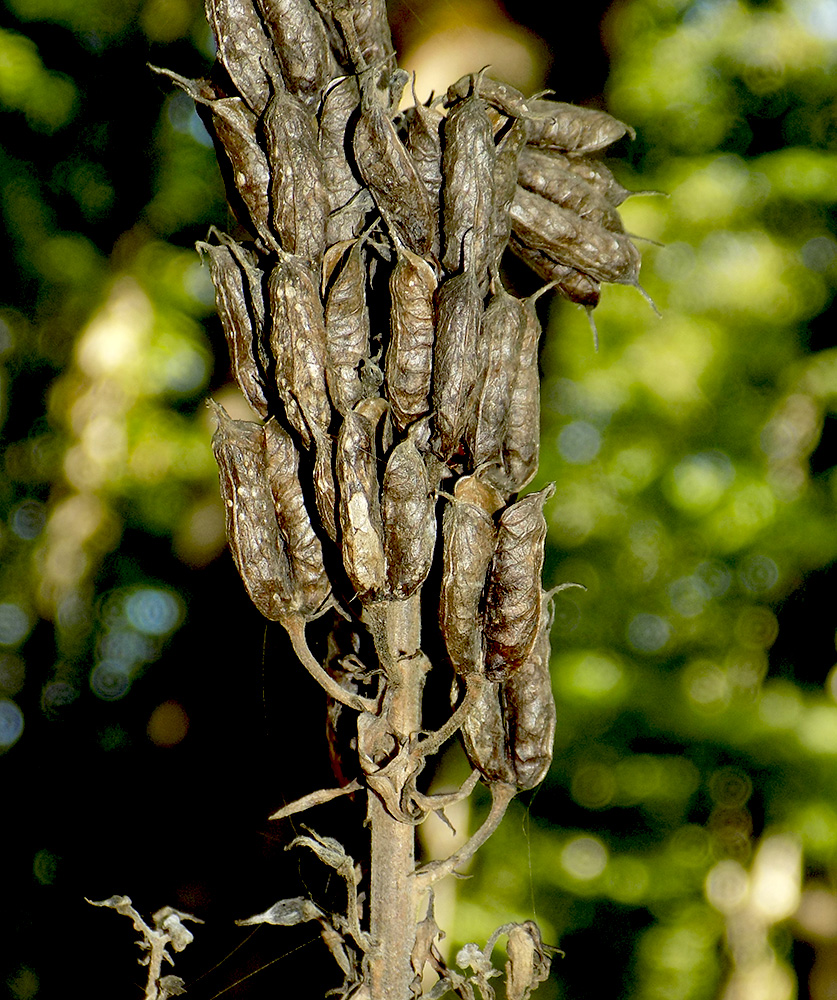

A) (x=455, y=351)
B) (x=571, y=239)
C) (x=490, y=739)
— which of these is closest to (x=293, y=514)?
(x=455, y=351)

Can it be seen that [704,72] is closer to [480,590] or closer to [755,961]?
[480,590]

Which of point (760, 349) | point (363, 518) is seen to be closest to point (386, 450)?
point (363, 518)

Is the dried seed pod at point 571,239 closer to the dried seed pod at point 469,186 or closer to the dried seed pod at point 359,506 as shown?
the dried seed pod at point 469,186

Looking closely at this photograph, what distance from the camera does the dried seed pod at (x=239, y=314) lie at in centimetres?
98

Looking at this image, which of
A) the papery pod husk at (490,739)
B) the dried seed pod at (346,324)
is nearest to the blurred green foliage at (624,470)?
the papery pod husk at (490,739)

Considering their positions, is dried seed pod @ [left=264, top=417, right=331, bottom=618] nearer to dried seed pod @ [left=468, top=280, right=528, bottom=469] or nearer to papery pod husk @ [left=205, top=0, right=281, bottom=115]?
Result: dried seed pod @ [left=468, top=280, right=528, bottom=469]

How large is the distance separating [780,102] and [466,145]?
3072 millimetres

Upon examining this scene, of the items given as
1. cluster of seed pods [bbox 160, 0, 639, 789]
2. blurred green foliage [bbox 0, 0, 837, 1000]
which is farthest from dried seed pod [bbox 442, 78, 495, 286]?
blurred green foliage [bbox 0, 0, 837, 1000]

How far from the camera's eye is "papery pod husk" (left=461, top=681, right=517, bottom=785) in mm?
1019

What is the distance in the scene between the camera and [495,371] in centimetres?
95

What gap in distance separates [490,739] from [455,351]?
472 millimetres

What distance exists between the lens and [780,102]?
338 cm

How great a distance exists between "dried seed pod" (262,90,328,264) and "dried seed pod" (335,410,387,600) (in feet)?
0.71

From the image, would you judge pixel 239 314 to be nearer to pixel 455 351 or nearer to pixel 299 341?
pixel 299 341
